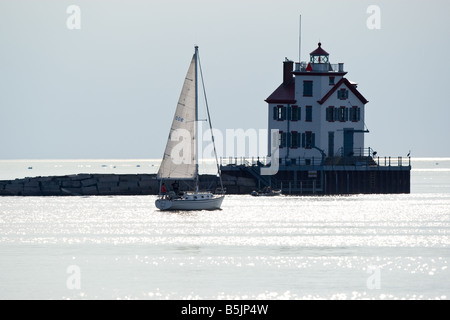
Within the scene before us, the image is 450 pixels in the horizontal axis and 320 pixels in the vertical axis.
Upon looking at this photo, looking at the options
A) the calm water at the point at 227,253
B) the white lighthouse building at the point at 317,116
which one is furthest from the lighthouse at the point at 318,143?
the calm water at the point at 227,253

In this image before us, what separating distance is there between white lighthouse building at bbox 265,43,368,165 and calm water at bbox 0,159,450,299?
15.8 metres

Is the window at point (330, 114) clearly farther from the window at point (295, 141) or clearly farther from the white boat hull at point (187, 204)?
the white boat hull at point (187, 204)

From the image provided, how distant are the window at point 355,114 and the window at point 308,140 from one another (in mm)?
4042

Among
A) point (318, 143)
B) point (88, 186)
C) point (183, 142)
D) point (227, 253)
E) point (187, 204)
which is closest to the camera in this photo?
point (227, 253)

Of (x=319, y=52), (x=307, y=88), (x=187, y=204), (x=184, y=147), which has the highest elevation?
(x=319, y=52)

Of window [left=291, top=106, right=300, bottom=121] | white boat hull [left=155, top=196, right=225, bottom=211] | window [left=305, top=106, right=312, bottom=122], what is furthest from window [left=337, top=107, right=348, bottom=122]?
white boat hull [left=155, top=196, right=225, bottom=211]

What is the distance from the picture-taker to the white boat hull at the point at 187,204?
78.3 metres

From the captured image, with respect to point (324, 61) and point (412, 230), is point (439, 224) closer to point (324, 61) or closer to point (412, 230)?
point (412, 230)

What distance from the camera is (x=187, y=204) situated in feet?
258

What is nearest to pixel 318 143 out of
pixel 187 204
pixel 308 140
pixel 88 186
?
pixel 308 140

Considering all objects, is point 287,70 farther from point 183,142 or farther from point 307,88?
point 183,142

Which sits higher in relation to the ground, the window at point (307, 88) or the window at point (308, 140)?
the window at point (307, 88)

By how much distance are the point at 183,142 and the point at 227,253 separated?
27.2m

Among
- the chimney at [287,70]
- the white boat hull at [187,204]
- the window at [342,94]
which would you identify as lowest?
the white boat hull at [187,204]
